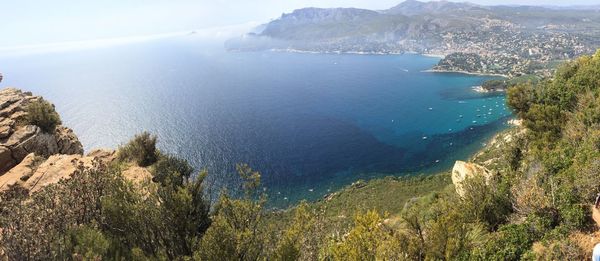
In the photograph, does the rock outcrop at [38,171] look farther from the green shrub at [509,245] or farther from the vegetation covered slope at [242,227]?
the green shrub at [509,245]

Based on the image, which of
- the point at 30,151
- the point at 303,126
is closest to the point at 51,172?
the point at 30,151

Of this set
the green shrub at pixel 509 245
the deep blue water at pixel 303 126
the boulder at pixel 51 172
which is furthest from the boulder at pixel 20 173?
the deep blue water at pixel 303 126

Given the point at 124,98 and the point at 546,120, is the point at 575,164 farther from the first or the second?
the point at 124,98

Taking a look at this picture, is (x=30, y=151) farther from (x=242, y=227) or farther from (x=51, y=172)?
(x=242, y=227)

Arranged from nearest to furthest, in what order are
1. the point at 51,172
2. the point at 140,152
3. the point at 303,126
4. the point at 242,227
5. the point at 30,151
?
the point at 242,227
the point at 51,172
the point at 30,151
the point at 140,152
the point at 303,126

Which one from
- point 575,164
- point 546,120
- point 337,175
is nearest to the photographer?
point 575,164

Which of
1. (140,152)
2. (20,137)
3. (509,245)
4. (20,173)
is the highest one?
(20,137)

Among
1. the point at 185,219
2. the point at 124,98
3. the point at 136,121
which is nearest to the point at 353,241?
the point at 185,219
